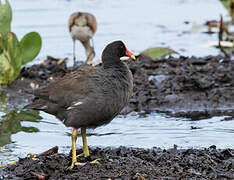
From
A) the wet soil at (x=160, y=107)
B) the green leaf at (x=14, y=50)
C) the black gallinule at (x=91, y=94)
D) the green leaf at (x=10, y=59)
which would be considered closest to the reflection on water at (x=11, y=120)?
the wet soil at (x=160, y=107)

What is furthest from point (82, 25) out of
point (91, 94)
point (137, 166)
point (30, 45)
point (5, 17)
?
point (137, 166)

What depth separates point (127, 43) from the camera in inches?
457

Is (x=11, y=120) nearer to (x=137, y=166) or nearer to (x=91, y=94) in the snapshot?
(x=91, y=94)

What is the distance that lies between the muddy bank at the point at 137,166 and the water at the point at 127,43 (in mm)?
757

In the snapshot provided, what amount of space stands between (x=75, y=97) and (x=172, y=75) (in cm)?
350

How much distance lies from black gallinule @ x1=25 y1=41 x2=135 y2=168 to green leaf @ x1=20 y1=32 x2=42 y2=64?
2966 millimetres

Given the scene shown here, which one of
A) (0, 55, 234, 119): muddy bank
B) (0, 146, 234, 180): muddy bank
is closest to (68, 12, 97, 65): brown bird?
(0, 55, 234, 119): muddy bank

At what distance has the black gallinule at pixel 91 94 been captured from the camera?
5.16m

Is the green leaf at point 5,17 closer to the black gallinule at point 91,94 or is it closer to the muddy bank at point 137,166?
the black gallinule at point 91,94

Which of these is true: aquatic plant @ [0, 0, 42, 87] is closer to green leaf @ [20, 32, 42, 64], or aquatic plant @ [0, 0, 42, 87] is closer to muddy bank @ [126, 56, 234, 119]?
green leaf @ [20, 32, 42, 64]

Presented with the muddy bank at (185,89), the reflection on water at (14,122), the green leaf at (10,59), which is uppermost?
the green leaf at (10,59)

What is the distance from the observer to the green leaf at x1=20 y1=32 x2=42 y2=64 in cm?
835

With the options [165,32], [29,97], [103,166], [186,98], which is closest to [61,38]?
[165,32]

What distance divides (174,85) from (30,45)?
2.45 metres
